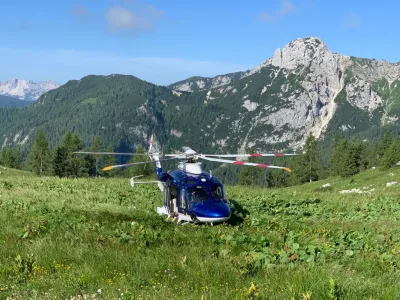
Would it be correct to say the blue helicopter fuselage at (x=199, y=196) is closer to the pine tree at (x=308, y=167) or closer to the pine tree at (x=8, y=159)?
the pine tree at (x=308, y=167)

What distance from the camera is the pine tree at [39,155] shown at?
304 ft

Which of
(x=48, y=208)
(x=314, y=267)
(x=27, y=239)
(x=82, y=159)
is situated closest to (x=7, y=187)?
(x=48, y=208)

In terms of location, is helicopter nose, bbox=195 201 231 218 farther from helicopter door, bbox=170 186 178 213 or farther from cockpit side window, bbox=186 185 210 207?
helicopter door, bbox=170 186 178 213

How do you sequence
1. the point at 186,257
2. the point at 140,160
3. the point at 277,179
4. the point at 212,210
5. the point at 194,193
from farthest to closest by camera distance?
the point at 277,179 → the point at 140,160 → the point at 194,193 → the point at 212,210 → the point at 186,257

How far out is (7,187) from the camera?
79.4 feet

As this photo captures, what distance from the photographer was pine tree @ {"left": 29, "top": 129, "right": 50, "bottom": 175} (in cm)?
9262

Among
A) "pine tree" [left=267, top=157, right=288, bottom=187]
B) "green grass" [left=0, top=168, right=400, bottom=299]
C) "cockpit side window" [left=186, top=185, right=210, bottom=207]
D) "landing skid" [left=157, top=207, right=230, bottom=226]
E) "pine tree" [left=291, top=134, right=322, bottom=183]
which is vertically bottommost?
"pine tree" [left=267, top=157, right=288, bottom=187]

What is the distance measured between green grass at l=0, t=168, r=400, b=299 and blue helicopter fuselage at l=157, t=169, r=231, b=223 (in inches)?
28.6

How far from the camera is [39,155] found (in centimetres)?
9369

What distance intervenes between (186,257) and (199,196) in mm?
7382

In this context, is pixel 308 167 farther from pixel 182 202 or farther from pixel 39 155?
pixel 182 202

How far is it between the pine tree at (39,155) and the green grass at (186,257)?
267 feet

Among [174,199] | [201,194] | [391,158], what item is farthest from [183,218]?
[391,158]

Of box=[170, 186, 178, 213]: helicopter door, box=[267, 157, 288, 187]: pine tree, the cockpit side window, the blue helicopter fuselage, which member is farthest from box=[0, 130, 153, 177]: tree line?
the cockpit side window
